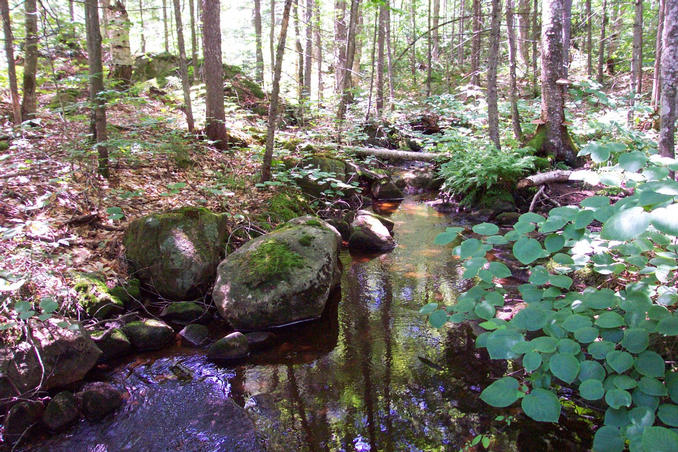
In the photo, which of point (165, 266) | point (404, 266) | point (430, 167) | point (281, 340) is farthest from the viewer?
point (430, 167)

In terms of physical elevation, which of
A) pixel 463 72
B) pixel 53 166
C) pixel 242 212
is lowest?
pixel 242 212

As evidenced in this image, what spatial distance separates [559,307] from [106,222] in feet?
19.9

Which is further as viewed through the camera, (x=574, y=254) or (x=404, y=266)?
(x=404, y=266)

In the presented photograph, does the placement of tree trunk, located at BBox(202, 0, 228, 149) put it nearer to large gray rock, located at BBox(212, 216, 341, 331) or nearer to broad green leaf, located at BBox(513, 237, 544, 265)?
large gray rock, located at BBox(212, 216, 341, 331)

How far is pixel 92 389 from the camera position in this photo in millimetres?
3770

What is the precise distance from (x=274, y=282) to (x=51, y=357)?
A: 2.38 metres

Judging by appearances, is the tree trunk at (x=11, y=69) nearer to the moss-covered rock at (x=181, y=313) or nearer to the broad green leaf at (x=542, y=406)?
the moss-covered rock at (x=181, y=313)

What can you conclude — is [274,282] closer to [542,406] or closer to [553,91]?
[542,406]

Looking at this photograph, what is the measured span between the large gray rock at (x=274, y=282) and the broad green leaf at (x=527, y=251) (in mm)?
3469

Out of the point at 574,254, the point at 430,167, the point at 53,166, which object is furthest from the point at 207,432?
the point at 430,167

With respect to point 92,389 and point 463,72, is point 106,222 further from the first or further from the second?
point 463,72

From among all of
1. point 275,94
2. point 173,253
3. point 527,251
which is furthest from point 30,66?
point 527,251

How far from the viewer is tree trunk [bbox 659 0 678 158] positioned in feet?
15.3

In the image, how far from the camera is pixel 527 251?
208 cm
